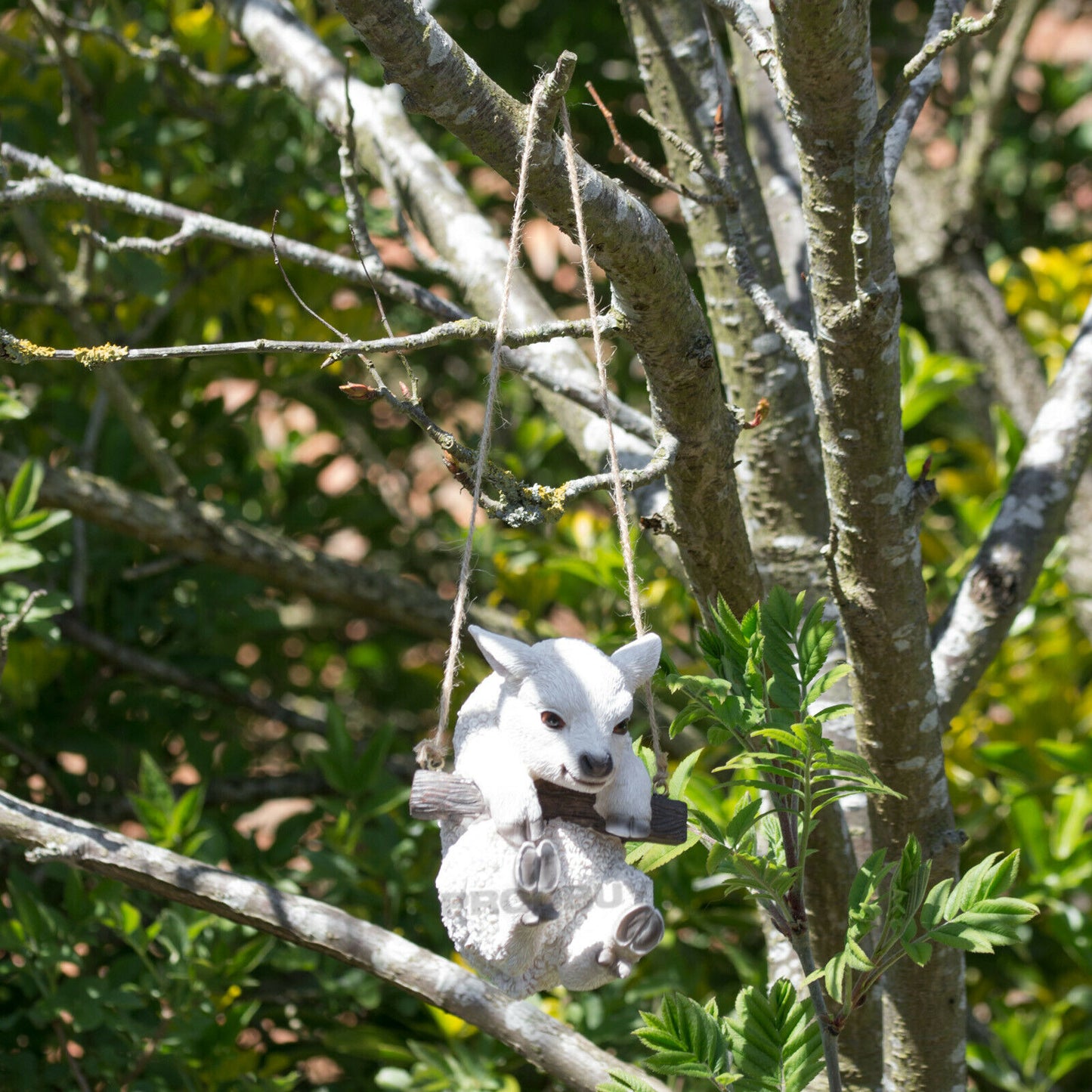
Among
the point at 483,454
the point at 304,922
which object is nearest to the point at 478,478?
the point at 483,454

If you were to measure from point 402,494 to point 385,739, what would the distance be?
1.05 metres

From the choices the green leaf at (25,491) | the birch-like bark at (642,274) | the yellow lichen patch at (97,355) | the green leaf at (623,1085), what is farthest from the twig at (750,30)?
the green leaf at (25,491)

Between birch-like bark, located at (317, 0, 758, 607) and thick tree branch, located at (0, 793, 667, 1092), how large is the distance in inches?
20.3

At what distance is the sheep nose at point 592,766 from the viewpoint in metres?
0.85

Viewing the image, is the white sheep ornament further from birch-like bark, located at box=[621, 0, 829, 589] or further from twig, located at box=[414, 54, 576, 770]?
birch-like bark, located at box=[621, 0, 829, 589]

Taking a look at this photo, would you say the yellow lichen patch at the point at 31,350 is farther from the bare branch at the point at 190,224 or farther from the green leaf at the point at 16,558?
the green leaf at the point at 16,558

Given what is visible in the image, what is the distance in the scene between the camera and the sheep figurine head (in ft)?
2.82

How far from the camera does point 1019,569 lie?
4.92 feet

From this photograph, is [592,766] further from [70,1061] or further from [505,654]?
[70,1061]

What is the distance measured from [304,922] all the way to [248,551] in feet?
2.97

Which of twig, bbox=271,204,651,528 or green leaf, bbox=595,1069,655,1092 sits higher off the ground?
twig, bbox=271,204,651,528

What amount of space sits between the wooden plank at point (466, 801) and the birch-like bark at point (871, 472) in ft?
1.51

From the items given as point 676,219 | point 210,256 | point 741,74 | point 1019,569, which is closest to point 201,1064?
point 1019,569

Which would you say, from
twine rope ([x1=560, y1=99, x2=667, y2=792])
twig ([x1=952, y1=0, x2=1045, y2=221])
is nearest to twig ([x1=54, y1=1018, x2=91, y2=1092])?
twine rope ([x1=560, y1=99, x2=667, y2=792])
